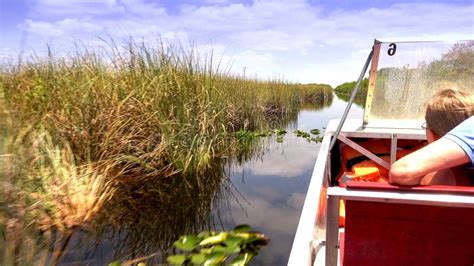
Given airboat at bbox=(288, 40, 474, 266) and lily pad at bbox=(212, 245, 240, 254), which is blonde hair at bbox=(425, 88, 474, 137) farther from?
lily pad at bbox=(212, 245, 240, 254)

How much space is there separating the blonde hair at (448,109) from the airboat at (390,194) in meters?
0.35

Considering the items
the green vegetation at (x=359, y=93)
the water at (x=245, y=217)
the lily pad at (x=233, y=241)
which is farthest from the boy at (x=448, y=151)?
the water at (x=245, y=217)

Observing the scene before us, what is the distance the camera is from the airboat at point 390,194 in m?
1.38

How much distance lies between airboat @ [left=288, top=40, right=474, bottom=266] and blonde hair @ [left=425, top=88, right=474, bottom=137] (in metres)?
0.35

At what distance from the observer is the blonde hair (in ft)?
5.18

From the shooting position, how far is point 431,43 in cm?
281

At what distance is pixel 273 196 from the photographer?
17.7 ft

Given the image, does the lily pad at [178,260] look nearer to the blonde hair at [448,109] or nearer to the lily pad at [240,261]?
the lily pad at [240,261]

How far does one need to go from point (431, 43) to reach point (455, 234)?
175cm

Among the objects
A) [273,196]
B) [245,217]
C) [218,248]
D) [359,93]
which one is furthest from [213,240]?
[359,93]

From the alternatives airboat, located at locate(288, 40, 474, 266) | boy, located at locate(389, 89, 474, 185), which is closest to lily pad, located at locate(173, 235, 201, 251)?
airboat, located at locate(288, 40, 474, 266)

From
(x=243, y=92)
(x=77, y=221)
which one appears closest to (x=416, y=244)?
(x=77, y=221)

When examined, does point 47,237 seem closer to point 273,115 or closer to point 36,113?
point 36,113

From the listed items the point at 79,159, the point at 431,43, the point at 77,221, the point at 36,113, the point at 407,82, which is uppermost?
the point at 431,43
